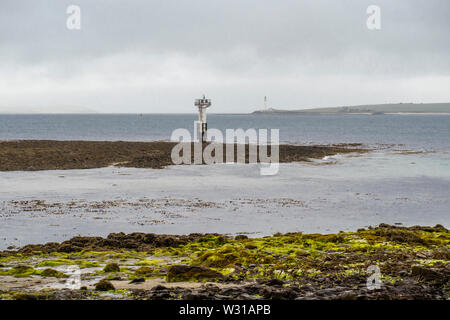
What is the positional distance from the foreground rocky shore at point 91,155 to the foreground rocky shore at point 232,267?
75.3 feet

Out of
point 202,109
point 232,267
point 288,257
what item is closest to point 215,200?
point 288,257

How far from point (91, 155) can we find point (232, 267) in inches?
1276

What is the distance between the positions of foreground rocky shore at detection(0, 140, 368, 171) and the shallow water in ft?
8.95

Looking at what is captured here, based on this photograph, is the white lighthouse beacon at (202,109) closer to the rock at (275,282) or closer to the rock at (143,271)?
the rock at (143,271)

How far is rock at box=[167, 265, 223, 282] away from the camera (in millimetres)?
10734

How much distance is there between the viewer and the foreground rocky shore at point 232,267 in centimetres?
985

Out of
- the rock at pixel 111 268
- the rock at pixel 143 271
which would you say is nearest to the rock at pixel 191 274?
the rock at pixel 143 271

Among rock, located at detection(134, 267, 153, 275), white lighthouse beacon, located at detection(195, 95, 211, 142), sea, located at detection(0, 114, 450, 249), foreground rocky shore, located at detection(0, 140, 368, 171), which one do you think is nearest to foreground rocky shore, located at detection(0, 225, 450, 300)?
rock, located at detection(134, 267, 153, 275)

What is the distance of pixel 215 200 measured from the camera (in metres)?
24.1

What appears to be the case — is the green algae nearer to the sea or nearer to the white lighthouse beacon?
the sea

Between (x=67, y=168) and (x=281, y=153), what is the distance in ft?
67.2

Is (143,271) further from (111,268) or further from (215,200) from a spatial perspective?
(215,200)

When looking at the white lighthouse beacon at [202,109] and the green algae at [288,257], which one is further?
the white lighthouse beacon at [202,109]
